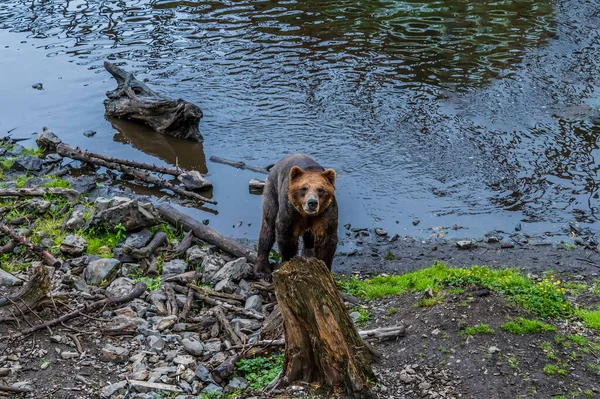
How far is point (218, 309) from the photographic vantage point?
7.42 m

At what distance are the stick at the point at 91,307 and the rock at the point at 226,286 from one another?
0.87 meters

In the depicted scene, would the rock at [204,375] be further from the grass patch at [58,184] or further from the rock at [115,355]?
the grass patch at [58,184]

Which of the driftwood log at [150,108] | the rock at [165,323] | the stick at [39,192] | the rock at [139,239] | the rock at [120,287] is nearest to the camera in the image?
the rock at [165,323]

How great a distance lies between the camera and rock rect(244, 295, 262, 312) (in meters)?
7.70

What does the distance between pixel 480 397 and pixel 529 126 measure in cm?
799

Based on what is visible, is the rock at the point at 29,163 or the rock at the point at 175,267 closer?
the rock at the point at 175,267

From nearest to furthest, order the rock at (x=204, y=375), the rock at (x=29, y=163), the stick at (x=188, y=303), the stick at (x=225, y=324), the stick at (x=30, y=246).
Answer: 1. the rock at (x=204, y=375)
2. the stick at (x=225, y=324)
3. the stick at (x=188, y=303)
4. the stick at (x=30, y=246)
5. the rock at (x=29, y=163)

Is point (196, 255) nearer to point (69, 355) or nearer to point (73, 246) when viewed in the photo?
point (73, 246)

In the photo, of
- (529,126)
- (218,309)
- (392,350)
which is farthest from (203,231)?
(529,126)

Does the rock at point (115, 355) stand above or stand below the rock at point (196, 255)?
above

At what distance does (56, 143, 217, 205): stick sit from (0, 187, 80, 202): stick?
1228 millimetres

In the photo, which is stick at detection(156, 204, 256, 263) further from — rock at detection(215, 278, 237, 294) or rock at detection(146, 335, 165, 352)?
rock at detection(146, 335, 165, 352)

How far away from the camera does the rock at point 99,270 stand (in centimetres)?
800

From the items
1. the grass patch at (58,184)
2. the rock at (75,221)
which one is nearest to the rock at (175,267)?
the rock at (75,221)
